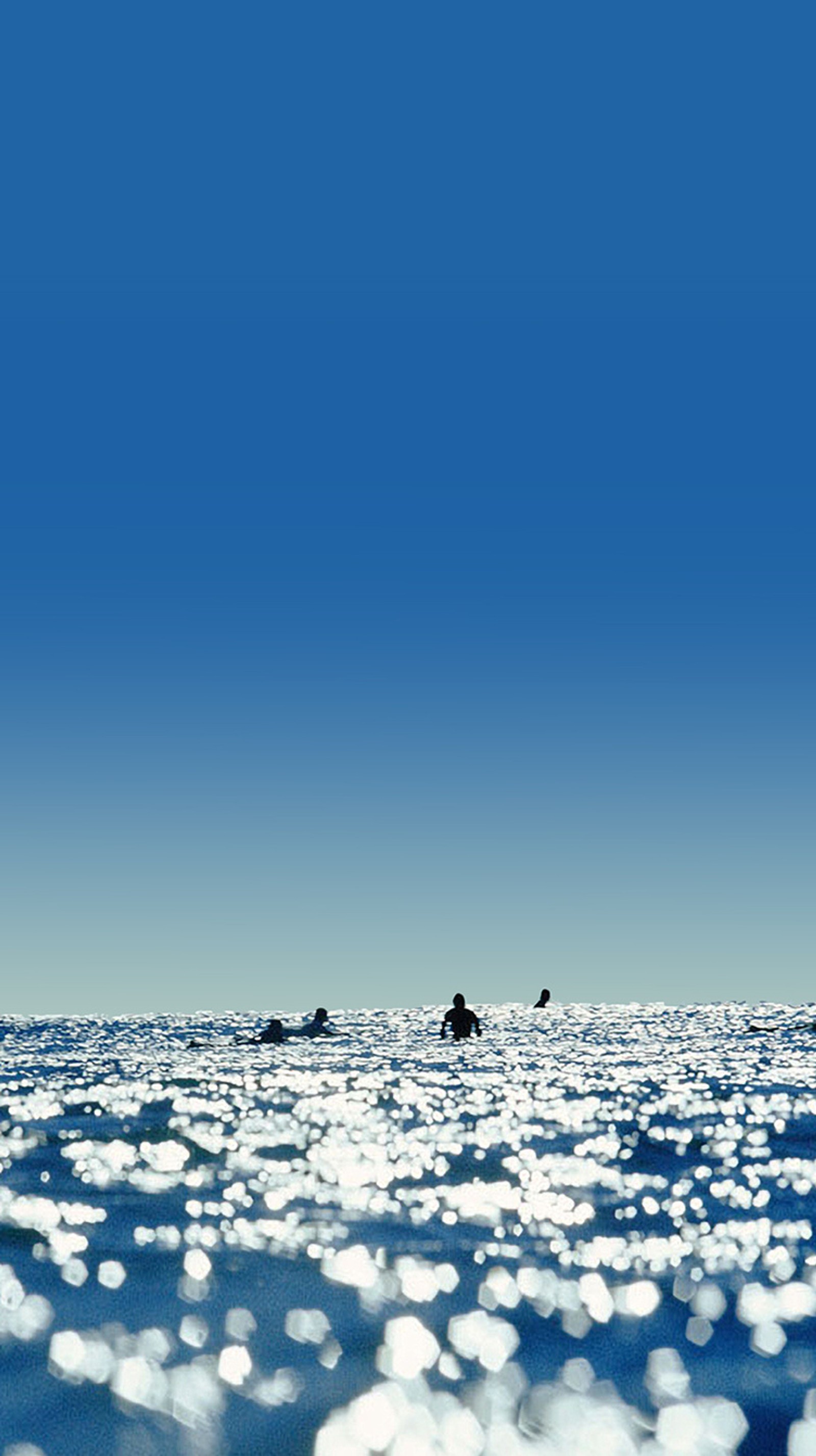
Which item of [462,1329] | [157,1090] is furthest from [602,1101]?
[462,1329]

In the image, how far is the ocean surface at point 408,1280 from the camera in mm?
10062

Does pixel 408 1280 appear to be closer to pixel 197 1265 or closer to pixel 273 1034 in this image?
pixel 197 1265

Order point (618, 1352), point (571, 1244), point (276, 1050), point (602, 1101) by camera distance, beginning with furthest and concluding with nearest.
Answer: point (276, 1050), point (602, 1101), point (571, 1244), point (618, 1352)

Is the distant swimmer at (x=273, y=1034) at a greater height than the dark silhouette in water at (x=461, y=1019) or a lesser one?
greater

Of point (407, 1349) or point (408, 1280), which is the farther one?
point (408, 1280)

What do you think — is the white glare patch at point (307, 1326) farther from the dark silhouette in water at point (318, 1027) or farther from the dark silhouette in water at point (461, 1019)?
the dark silhouette in water at point (318, 1027)

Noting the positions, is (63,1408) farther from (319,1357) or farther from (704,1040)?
(704,1040)

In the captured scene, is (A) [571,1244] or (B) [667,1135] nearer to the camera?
(A) [571,1244]

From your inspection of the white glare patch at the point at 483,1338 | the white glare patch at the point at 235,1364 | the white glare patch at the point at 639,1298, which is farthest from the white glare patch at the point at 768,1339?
the white glare patch at the point at 235,1364

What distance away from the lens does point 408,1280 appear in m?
14.8

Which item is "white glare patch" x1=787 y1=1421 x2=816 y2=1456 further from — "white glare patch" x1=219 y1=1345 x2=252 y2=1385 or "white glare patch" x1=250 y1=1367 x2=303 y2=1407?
"white glare patch" x1=219 y1=1345 x2=252 y2=1385

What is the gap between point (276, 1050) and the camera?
67938mm

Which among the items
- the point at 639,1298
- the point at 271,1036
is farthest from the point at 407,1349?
the point at 271,1036

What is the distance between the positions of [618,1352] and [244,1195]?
10150mm
